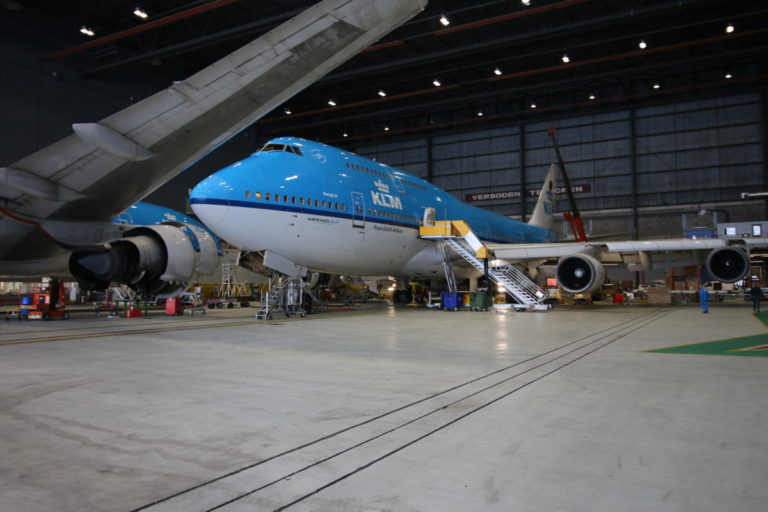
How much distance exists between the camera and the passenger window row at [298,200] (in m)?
11.4

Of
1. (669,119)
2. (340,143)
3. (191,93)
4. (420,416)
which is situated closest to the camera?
(420,416)

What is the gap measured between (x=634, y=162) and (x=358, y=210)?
28.9 m

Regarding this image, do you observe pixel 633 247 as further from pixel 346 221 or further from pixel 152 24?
pixel 152 24

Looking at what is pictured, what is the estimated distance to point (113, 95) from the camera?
2866 centimetres

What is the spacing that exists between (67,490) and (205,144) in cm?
547

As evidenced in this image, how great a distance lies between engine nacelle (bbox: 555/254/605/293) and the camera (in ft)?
48.8

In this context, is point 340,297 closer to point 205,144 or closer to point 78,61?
point 78,61

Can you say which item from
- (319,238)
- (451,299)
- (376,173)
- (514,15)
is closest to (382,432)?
(319,238)

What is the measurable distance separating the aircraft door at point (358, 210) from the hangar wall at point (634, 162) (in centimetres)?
2586

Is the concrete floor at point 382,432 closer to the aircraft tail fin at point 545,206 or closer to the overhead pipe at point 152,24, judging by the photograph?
the overhead pipe at point 152,24

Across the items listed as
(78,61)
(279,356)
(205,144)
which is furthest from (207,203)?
(78,61)

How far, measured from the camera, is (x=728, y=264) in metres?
15.8

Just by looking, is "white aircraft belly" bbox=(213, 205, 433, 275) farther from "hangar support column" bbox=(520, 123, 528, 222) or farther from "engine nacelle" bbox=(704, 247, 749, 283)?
"hangar support column" bbox=(520, 123, 528, 222)

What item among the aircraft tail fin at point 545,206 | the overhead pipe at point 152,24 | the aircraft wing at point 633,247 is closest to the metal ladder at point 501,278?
the aircraft wing at point 633,247
